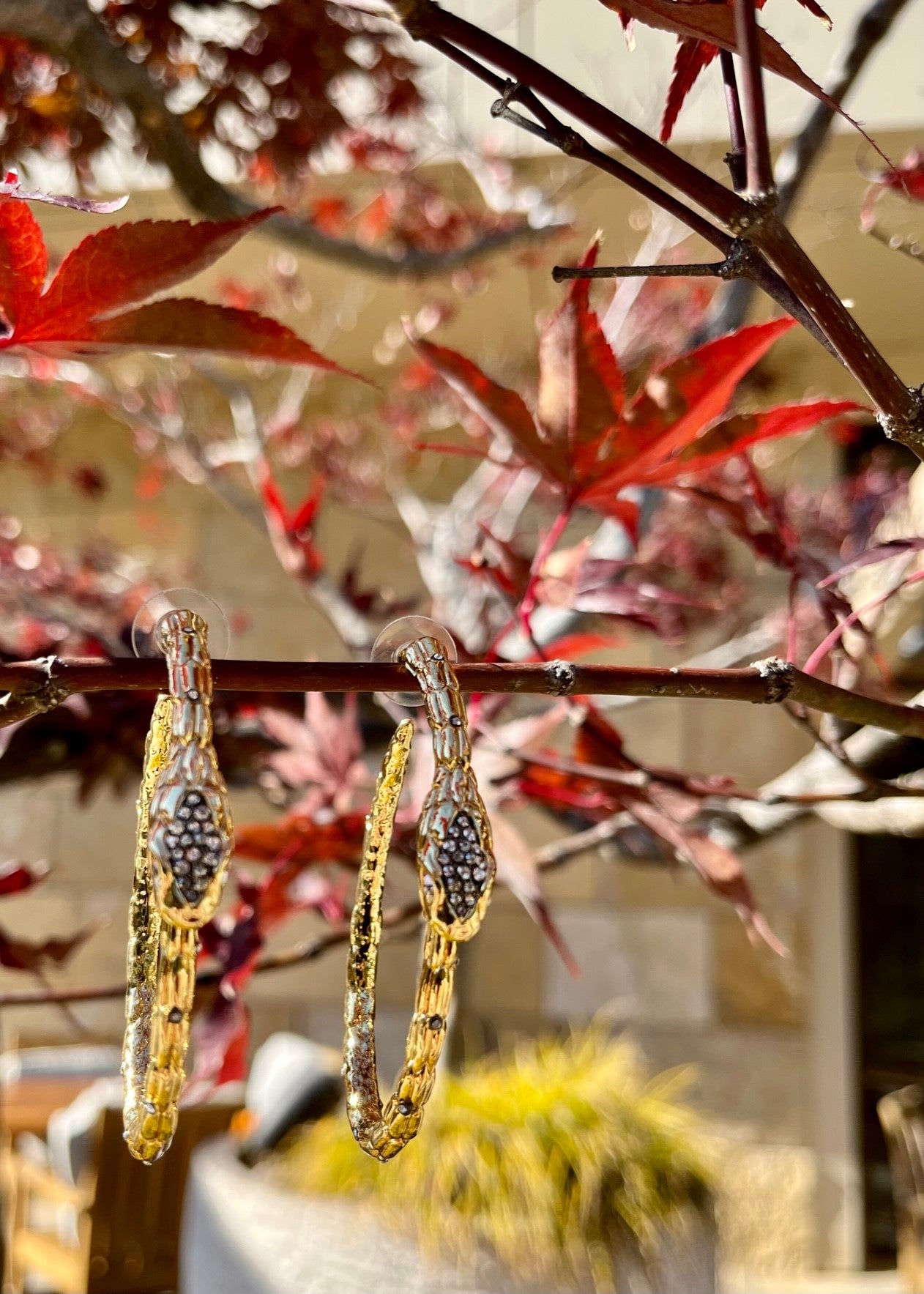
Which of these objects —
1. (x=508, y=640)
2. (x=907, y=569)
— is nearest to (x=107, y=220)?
(x=508, y=640)

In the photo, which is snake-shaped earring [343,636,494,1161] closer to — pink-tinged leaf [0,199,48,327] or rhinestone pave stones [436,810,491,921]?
rhinestone pave stones [436,810,491,921]

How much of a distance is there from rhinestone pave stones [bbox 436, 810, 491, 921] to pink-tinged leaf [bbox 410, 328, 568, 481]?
8.6 inches

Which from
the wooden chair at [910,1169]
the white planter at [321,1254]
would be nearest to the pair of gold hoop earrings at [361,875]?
the white planter at [321,1254]

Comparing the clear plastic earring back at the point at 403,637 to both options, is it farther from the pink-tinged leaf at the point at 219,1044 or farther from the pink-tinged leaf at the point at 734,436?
the pink-tinged leaf at the point at 219,1044

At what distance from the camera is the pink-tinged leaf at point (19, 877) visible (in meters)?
0.58

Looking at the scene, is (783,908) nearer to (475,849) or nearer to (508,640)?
(508,640)

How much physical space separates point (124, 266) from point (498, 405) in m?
0.17

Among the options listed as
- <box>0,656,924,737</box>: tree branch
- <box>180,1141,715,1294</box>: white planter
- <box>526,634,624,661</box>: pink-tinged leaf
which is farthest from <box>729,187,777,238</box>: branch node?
<box>180,1141,715,1294</box>: white planter

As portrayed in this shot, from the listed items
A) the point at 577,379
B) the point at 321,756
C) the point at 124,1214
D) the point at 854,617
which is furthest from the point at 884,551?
the point at 124,1214

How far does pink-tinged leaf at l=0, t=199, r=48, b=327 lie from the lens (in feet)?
1.04

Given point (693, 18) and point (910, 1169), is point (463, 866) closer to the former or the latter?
point (693, 18)

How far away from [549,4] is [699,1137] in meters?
1.99

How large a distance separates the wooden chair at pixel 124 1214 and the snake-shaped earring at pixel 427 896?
2.04m

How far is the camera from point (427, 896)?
10.4 inches
